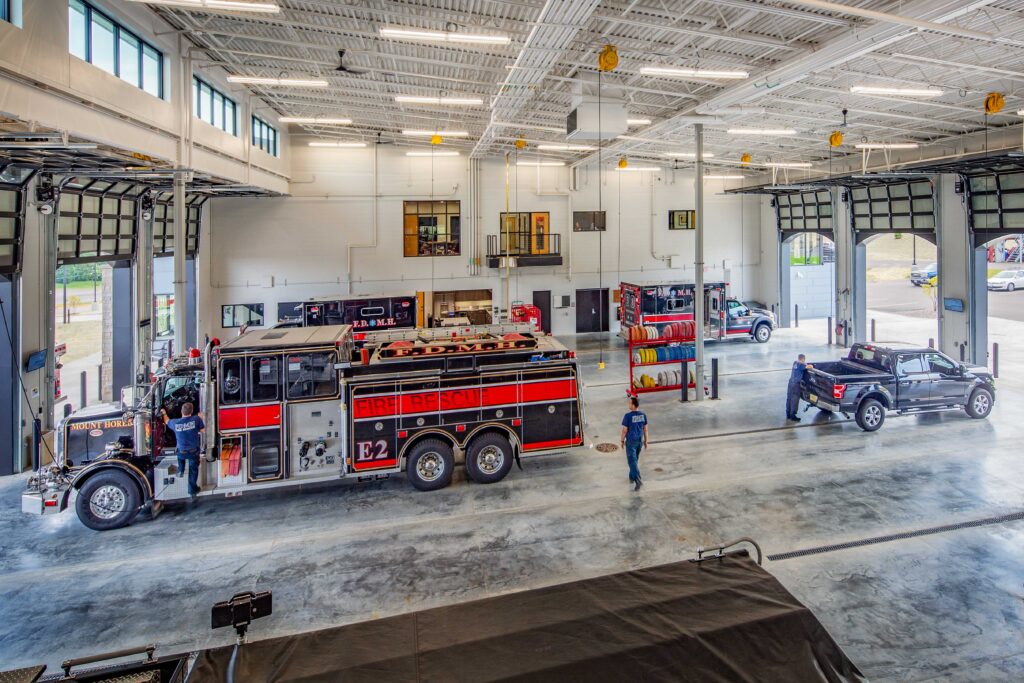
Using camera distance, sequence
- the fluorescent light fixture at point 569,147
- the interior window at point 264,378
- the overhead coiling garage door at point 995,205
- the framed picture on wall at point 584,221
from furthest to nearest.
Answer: the framed picture on wall at point 584,221 < the fluorescent light fixture at point 569,147 < the overhead coiling garage door at point 995,205 < the interior window at point 264,378

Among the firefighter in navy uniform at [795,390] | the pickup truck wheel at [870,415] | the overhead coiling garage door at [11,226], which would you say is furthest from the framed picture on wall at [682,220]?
the overhead coiling garage door at [11,226]

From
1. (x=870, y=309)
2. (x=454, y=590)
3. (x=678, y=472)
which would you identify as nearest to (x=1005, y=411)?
(x=678, y=472)

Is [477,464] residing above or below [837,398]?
below

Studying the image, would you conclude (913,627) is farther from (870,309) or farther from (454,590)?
(870,309)

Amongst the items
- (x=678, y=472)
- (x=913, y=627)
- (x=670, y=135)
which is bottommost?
(x=913, y=627)

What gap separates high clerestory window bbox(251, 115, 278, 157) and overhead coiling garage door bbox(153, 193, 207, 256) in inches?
120

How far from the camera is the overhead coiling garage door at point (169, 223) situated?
680 inches

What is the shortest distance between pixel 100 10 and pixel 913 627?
586 inches

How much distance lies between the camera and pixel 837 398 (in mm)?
12164

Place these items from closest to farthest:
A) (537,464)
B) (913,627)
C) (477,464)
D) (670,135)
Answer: (913,627) → (477,464) → (537,464) → (670,135)

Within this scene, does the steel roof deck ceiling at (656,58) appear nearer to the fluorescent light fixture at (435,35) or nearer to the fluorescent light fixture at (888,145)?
the fluorescent light fixture at (435,35)

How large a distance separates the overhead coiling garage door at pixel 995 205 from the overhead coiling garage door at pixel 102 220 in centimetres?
2337

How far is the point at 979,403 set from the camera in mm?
12914

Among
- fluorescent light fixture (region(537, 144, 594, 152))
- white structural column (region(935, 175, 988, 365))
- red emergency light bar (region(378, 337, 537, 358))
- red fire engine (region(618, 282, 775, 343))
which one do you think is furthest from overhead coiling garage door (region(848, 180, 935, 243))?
red emergency light bar (region(378, 337, 537, 358))
